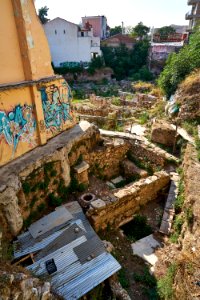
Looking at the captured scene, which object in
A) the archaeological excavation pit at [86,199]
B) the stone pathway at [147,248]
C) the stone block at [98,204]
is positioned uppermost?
the stone block at [98,204]

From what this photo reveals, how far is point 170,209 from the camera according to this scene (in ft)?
27.9

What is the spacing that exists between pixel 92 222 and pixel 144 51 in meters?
34.7

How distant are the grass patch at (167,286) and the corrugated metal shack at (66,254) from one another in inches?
53.2

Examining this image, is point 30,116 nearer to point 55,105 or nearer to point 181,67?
point 55,105

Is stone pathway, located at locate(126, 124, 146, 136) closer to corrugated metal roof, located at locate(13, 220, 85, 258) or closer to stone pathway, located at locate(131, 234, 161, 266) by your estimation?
stone pathway, located at locate(131, 234, 161, 266)

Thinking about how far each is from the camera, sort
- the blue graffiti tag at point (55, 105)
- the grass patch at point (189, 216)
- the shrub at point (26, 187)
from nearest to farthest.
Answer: the grass patch at point (189, 216), the shrub at point (26, 187), the blue graffiti tag at point (55, 105)

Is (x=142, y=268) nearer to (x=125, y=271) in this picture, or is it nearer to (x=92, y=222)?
(x=125, y=271)

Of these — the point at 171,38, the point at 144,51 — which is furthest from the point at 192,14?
the point at 144,51

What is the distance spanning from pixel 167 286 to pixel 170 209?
327 centimetres

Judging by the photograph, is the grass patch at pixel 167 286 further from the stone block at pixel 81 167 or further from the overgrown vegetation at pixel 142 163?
the overgrown vegetation at pixel 142 163

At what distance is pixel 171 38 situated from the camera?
132 feet

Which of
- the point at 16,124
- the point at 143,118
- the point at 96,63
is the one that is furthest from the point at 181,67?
the point at 96,63

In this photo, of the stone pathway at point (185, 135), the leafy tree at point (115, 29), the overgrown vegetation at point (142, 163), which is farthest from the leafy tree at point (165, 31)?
the overgrown vegetation at point (142, 163)

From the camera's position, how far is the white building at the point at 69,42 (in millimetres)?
32562
